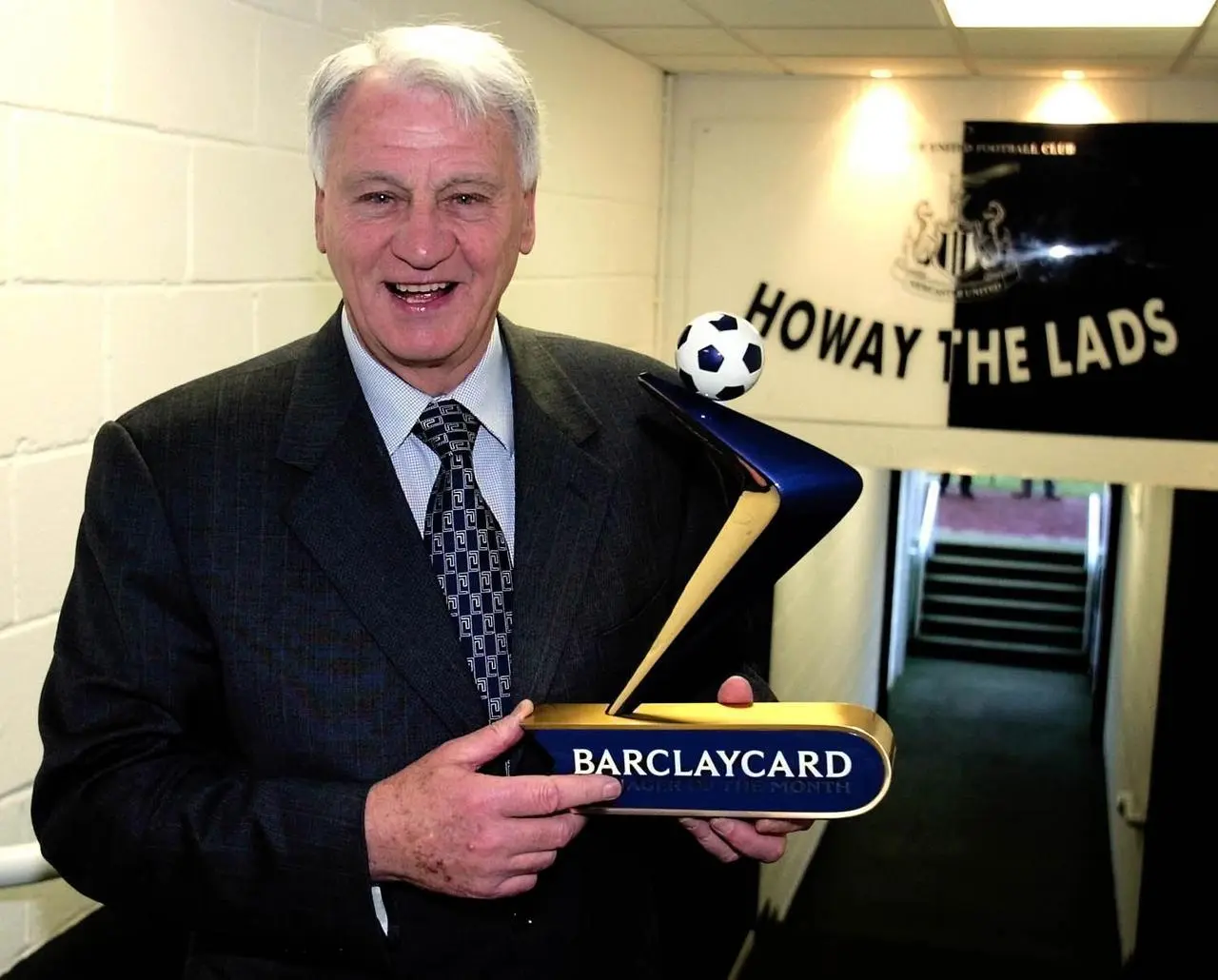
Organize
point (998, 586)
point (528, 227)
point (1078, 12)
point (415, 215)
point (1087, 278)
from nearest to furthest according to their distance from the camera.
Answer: point (415, 215) → point (528, 227) → point (1078, 12) → point (1087, 278) → point (998, 586)

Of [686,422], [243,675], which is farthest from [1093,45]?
[243,675]

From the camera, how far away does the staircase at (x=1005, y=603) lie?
1002 centimetres

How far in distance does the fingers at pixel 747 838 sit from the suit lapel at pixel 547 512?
0.71 ft

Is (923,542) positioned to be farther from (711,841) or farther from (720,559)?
(720,559)

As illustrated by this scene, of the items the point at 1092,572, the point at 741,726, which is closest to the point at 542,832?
the point at 741,726

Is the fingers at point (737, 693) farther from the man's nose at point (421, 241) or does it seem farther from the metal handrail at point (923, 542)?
the metal handrail at point (923, 542)

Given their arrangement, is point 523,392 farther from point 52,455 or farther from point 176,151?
point 176,151

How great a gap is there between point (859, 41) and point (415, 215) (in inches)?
98.3

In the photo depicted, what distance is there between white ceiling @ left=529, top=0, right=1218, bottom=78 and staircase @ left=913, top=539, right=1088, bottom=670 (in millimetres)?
6443

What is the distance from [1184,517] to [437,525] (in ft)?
12.0

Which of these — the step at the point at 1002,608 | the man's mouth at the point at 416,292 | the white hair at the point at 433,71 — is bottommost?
the step at the point at 1002,608

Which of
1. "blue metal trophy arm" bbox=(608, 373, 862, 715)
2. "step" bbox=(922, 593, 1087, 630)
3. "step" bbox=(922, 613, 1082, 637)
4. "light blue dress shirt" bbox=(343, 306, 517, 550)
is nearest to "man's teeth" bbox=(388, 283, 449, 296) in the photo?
"light blue dress shirt" bbox=(343, 306, 517, 550)

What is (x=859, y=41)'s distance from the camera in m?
3.50

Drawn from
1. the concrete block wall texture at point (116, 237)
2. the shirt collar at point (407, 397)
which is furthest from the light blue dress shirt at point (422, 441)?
the concrete block wall texture at point (116, 237)
